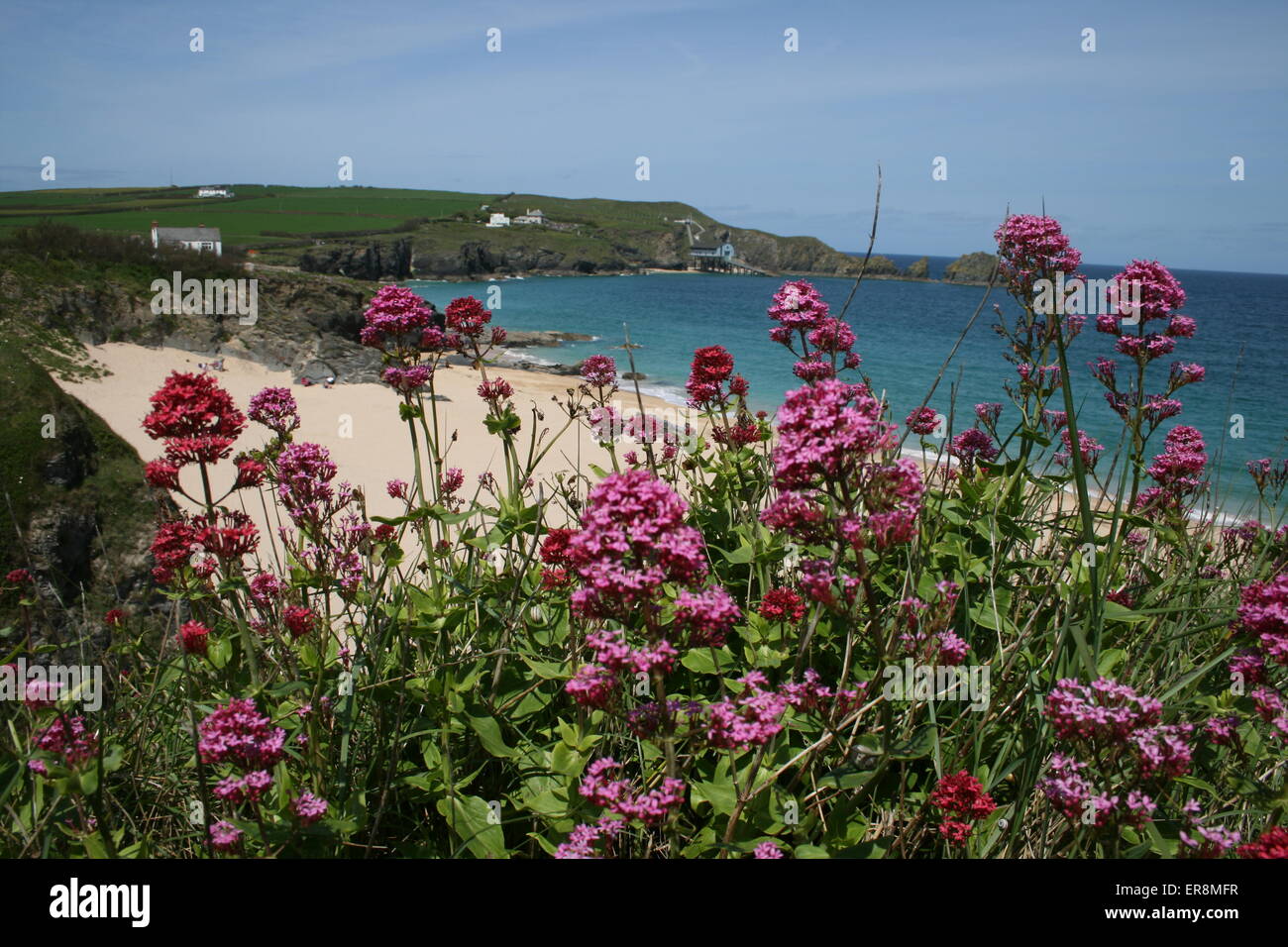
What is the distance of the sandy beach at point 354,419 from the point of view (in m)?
13.5

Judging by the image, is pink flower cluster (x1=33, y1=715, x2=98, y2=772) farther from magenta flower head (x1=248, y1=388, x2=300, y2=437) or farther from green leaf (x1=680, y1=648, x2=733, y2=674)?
green leaf (x1=680, y1=648, x2=733, y2=674)

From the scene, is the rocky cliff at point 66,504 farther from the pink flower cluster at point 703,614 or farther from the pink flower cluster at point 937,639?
the pink flower cluster at point 937,639

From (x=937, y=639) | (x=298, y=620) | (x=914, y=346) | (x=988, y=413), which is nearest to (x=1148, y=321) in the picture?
(x=988, y=413)

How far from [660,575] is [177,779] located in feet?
7.43

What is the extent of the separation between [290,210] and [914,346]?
116 meters

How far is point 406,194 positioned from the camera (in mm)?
193125

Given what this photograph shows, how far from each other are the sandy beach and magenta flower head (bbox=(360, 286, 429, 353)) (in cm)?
585

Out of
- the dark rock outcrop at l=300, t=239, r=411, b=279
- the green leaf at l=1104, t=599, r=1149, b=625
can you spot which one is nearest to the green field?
the dark rock outcrop at l=300, t=239, r=411, b=279

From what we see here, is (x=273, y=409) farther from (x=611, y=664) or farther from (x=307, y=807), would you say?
(x=611, y=664)

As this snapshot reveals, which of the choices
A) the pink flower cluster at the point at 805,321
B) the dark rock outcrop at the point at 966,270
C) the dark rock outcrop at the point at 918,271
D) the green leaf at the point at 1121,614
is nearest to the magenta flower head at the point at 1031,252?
the pink flower cluster at the point at 805,321

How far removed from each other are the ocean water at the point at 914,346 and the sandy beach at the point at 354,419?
3.22 m

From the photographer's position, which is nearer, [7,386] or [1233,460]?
[7,386]

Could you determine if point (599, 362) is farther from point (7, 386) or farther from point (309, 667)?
point (7, 386)
